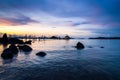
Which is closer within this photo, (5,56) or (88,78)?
(88,78)

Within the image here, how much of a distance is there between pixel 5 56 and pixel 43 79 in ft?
72.0

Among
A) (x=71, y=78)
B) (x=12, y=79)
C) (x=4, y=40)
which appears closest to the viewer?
(x=12, y=79)

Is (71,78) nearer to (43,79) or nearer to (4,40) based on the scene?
(43,79)

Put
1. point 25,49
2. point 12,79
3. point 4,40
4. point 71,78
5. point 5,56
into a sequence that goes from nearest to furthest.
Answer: point 12,79 < point 71,78 < point 5,56 < point 25,49 < point 4,40

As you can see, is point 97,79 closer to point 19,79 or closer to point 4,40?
point 19,79

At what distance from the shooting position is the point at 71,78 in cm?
1730

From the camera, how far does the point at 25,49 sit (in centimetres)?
5241

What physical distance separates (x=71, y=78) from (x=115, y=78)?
6174 mm

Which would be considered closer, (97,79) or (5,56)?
(97,79)

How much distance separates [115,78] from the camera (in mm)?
17156

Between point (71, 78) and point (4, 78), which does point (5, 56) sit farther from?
point (71, 78)

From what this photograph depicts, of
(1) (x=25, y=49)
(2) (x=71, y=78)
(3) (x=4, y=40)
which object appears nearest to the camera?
(2) (x=71, y=78)

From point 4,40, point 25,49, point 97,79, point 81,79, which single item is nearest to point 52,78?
point 81,79

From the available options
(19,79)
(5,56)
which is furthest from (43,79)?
(5,56)
